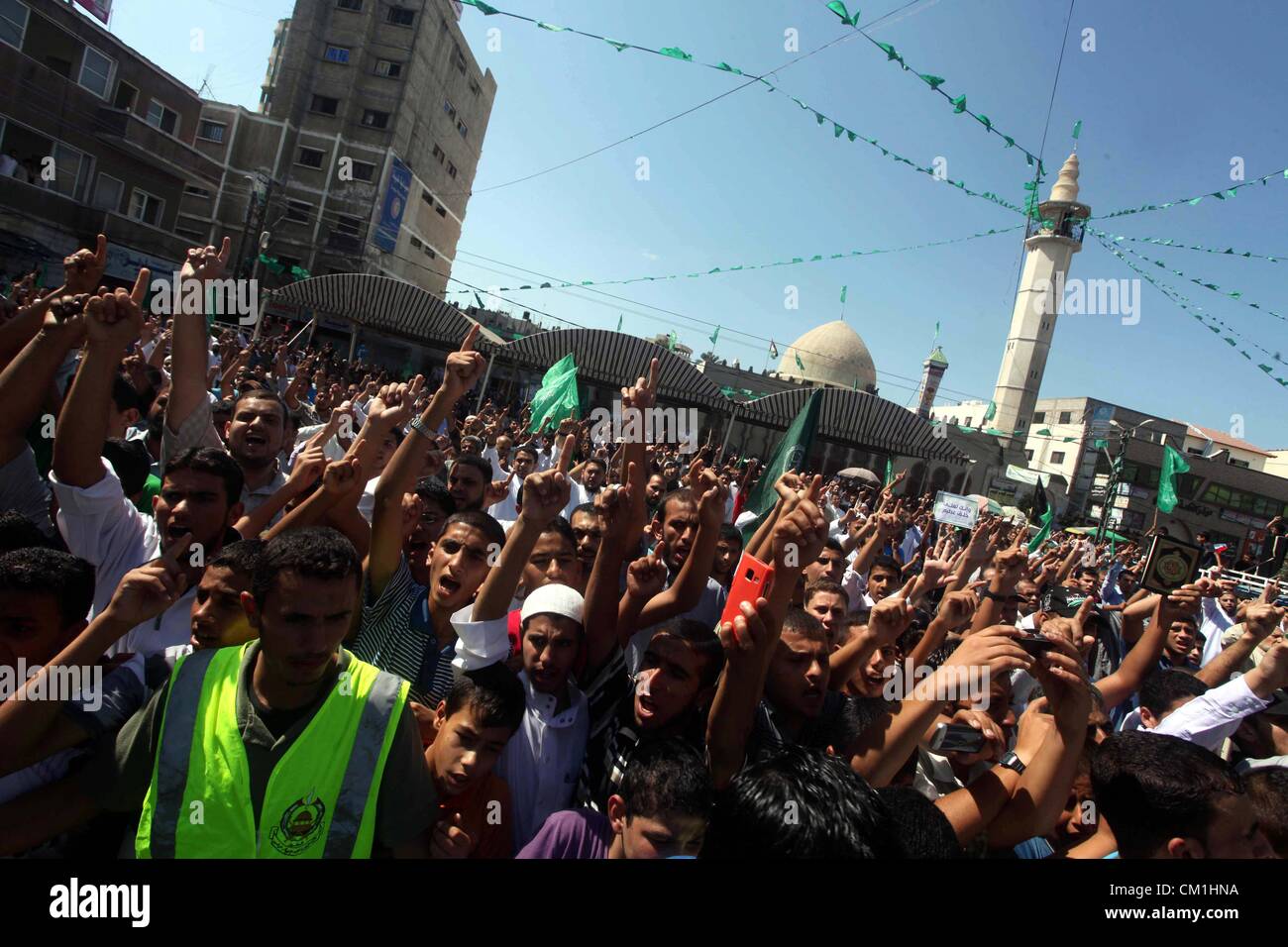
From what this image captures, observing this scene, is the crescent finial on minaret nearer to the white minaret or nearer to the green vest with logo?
the white minaret

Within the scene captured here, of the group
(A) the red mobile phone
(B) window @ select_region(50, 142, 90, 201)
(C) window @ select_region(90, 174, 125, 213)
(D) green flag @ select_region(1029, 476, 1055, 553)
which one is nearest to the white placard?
(D) green flag @ select_region(1029, 476, 1055, 553)

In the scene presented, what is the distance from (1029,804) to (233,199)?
123ft

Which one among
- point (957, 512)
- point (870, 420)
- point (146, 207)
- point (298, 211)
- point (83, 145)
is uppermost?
point (298, 211)

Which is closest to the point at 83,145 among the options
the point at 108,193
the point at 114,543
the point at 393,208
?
the point at 108,193

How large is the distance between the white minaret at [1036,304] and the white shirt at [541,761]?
1402 inches

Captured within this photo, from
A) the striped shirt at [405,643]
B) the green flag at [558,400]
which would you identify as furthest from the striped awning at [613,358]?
the striped shirt at [405,643]

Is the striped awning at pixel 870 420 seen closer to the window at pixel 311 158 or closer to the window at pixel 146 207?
the window at pixel 146 207

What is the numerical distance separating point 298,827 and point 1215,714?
11.4 ft

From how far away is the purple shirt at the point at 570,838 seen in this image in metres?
1.85

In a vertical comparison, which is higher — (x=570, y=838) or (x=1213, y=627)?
(x=1213, y=627)

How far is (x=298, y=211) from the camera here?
30375mm

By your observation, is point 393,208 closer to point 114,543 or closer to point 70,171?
point 70,171
